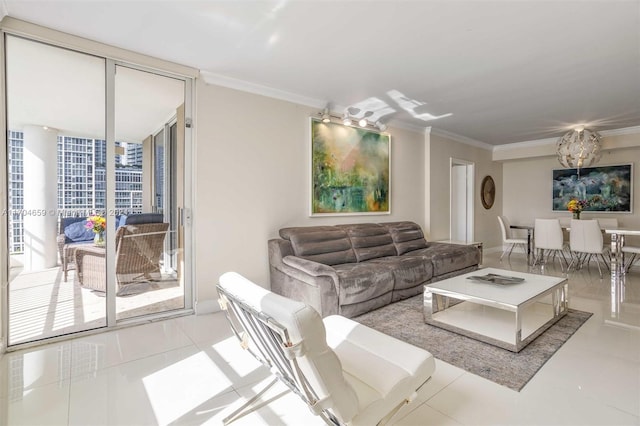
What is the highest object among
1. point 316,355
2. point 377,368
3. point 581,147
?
point 581,147

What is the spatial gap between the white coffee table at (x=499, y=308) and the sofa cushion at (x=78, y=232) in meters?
3.22

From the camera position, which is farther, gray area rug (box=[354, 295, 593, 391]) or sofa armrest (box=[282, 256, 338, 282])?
sofa armrest (box=[282, 256, 338, 282])

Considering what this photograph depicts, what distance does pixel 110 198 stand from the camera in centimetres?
292

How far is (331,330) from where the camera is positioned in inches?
77.1

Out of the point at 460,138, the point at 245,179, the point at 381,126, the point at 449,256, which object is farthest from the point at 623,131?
the point at 245,179

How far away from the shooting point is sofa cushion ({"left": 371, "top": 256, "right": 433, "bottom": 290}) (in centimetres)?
355

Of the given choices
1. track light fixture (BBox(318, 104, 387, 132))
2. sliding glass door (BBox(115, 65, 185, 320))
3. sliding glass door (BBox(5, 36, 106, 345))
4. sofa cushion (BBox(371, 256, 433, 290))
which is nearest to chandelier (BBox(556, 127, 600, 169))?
track light fixture (BBox(318, 104, 387, 132))

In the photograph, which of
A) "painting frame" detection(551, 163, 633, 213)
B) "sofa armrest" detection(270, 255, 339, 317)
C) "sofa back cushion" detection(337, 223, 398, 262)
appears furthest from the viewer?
"painting frame" detection(551, 163, 633, 213)

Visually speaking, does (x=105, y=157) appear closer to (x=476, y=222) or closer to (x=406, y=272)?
(x=406, y=272)

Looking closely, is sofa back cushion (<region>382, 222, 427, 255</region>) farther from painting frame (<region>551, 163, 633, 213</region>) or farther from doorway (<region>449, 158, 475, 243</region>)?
painting frame (<region>551, 163, 633, 213</region>)

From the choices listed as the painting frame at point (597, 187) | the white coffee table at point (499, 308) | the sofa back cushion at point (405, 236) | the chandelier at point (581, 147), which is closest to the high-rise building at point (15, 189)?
the white coffee table at point (499, 308)

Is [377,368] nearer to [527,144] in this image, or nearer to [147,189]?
[147,189]

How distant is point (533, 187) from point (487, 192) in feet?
3.70

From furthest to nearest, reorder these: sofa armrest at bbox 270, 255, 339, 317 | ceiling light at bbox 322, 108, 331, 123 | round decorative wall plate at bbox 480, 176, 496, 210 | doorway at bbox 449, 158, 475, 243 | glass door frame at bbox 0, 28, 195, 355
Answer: round decorative wall plate at bbox 480, 176, 496, 210, doorway at bbox 449, 158, 475, 243, ceiling light at bbox 322, 108, 331, 123, sofa armrest at bbox 270, 255, 339, 317, glass door frame at bbox 0, 28, 195, 355
